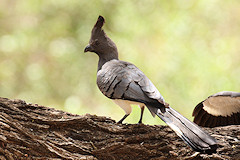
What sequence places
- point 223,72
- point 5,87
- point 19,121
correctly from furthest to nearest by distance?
1. point 5,87
2. point 223,72
3. point 19,121

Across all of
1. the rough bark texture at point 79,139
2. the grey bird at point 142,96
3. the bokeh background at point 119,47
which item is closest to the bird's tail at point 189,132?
the grey bird at point 142,96

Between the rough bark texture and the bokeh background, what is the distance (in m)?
3.38

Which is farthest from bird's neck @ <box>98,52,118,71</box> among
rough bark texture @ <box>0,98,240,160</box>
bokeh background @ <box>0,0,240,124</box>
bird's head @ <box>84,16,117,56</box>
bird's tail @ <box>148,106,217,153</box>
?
bokeh background @ <box>0,0,240,124</box>

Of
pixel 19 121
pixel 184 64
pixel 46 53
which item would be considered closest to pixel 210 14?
pixel 184 64

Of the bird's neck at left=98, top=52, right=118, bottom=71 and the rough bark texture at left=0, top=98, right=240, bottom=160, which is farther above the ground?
the bird's neck at left=98, top=52, right=118, bottom=71

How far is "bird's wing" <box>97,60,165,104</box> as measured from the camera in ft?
10.3

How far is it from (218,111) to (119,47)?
315 cm

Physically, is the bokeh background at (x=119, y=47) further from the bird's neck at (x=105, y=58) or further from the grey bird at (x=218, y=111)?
the bird's neck at (x=105, y=58)

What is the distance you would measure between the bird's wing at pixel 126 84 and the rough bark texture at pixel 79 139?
29 centimetres

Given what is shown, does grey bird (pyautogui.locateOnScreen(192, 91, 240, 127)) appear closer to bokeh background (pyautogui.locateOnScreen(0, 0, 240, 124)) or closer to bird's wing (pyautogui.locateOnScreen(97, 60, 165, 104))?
bird's wing (pyautogui.locateOnScreen(97, 60, 165, 104))

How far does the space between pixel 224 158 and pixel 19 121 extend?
1.77 m

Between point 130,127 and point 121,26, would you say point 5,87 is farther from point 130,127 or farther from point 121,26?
point 130,127

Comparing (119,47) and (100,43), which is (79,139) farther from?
(119,47)

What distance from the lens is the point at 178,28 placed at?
707 centimetres
